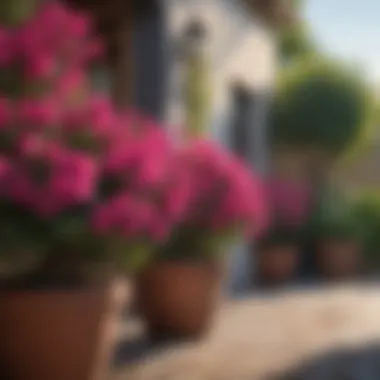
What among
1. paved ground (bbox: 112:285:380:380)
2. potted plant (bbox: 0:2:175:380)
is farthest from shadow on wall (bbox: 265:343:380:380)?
potted plant (bbox: 0:2:175:380)

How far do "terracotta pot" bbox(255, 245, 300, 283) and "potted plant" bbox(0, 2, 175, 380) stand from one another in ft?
16.6

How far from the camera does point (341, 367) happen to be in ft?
16.7

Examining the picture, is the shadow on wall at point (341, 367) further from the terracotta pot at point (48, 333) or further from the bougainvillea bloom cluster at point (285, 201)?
the bougainvillea bloom cluster at point (285, 201)

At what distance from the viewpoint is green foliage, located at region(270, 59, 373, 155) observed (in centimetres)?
1062

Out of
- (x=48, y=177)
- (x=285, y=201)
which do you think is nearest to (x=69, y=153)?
(x=48, y=177)

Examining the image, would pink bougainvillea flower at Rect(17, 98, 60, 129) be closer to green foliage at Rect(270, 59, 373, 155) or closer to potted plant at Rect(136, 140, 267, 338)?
potted plant at Rect(136, 140, 267, 338)

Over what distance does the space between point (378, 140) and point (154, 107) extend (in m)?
6.80

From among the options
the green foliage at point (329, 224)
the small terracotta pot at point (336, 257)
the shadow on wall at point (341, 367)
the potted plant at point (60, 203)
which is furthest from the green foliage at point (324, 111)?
the potted plant at point (60, 203)

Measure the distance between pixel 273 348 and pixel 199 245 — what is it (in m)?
0.82

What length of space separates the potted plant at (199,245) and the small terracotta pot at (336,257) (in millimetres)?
4108

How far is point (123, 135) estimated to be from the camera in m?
4.18

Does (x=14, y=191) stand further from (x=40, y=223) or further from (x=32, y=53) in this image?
(x=32, y=53)

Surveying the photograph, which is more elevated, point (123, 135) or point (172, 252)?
point (172, 252)

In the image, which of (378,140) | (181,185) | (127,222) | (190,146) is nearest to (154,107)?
(190,146)
